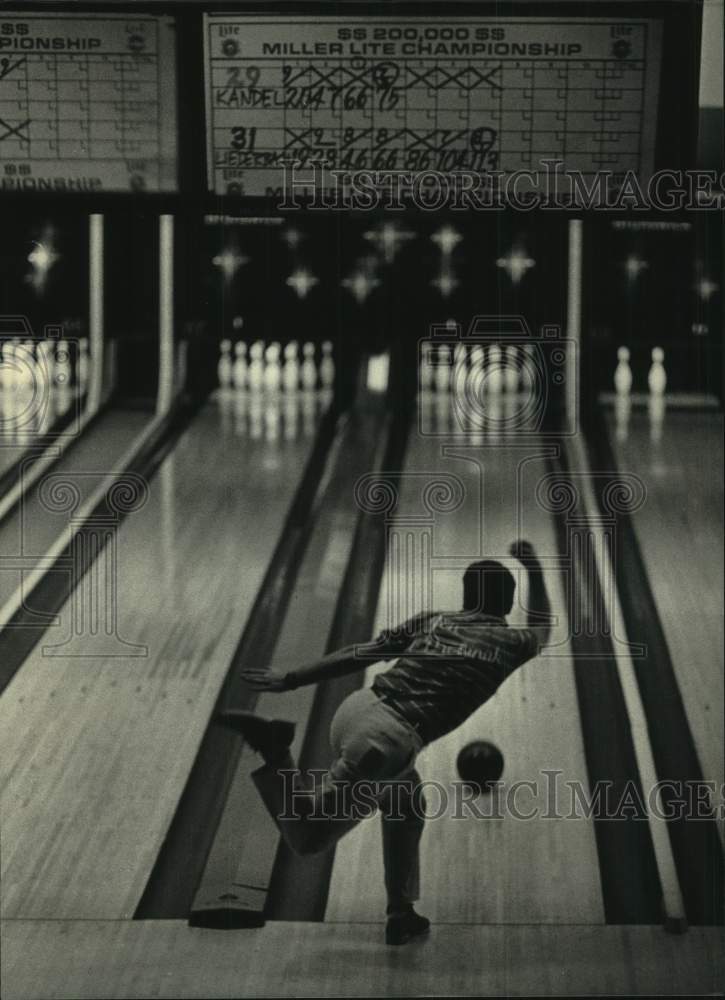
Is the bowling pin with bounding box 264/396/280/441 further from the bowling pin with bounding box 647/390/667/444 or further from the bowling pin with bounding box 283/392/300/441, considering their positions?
the bowling pin with bounding box 647/390/667/444

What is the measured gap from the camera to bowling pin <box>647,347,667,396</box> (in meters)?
6.69

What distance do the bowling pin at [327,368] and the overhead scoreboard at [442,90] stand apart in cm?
353

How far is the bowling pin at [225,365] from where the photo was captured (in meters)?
6.98

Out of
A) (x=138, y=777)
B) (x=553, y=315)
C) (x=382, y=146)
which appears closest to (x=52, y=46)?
Result: (x=382, y=146)

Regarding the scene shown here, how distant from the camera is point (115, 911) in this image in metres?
3.39

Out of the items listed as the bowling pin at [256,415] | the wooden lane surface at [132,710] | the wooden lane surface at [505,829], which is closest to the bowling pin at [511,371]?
the bowling pin at [256,415]

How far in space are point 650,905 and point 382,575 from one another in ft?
5.78

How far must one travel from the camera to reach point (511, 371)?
681cm

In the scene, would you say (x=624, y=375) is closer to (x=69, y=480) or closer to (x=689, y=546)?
(x=689, y=546)

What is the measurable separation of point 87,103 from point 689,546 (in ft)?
9.14

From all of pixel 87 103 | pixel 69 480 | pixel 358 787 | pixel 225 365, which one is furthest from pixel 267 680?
pixel 225 365

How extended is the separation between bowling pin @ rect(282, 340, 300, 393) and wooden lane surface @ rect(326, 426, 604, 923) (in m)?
2.18

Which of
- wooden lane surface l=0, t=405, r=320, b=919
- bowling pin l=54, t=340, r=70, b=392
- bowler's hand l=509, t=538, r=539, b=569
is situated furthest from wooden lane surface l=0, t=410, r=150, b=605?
bowler's hand l=509, t=538, r=539, b=569

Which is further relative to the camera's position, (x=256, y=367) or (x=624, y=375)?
(x=256, y=367)
